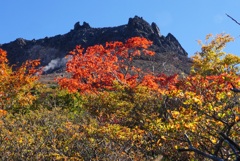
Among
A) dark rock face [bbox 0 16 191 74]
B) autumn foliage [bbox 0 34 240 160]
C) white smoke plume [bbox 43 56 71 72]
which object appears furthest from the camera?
white smoke plume [bbox 43 56 71 72]

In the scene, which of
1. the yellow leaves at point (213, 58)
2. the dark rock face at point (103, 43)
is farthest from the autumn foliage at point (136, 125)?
the dark rock face at point (103, 43)

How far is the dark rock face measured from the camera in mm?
89762

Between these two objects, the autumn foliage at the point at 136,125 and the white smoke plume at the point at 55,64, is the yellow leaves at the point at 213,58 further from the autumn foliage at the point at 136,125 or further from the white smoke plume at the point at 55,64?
the white smoke plume at the point at 55,64

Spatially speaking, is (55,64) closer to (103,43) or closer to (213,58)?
(103,43)

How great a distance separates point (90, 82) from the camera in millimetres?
33375

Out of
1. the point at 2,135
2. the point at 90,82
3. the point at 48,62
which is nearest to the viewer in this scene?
the point at 2,135

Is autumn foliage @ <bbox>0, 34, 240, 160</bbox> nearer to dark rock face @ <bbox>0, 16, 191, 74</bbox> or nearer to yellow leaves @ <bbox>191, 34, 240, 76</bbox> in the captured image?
yellow leaves @ <bbox>191, 34, 240, 76</bbox>

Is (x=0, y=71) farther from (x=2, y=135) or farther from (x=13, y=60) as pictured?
(x=13, y=60)

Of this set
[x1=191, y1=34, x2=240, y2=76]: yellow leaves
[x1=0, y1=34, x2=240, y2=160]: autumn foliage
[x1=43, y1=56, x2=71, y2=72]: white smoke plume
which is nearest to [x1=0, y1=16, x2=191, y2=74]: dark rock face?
[x1=43, y1=56, x2=71, y2=72]: white smoke plume

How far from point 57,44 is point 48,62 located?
795 centimetres

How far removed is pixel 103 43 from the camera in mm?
112938

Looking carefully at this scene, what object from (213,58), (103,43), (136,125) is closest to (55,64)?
(103,43)

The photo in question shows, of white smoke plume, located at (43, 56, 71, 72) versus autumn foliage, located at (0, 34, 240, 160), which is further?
white smoke plume, located at (43, 56, 71, 72)

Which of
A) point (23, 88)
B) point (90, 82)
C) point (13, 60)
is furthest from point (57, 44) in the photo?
point (23, 88)
